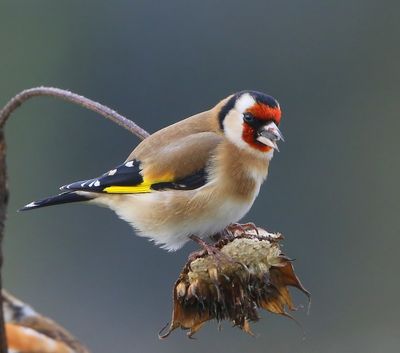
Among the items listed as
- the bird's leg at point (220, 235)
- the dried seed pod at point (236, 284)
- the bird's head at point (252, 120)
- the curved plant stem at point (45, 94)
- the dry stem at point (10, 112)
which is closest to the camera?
the dry stem at point (10, 112)

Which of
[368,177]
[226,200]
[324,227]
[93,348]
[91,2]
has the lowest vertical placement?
[226,200]

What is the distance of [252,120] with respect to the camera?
152 inches

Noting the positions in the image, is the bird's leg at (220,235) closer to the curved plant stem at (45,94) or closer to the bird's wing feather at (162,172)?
the bird's wing feather at (162,172)

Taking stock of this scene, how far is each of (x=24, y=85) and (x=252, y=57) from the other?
2.18 metres

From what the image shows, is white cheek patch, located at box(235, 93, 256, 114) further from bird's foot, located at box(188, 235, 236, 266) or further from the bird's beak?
bird's foot, located at box(188, 235, 236, 266)

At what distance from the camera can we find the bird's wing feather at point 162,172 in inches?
152

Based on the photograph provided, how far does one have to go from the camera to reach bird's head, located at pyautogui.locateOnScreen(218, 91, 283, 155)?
379cm

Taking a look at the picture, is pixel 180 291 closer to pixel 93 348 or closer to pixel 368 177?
pixel 93 348

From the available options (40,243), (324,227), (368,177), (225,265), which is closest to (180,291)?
(225,265)

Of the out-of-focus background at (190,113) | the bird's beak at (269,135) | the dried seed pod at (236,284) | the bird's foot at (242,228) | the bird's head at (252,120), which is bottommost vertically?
the dried seed pod at (236,284)

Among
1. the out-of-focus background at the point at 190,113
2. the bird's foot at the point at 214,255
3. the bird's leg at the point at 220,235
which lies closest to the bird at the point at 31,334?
the bird's leg at the point at 220,235

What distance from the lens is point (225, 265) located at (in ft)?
11.1

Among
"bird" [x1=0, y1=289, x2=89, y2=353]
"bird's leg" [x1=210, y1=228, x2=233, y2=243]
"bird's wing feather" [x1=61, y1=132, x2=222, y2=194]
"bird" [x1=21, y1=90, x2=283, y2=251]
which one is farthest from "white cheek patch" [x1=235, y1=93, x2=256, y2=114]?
"bird" [x1=0, y1=289, x2=89, y2=353]

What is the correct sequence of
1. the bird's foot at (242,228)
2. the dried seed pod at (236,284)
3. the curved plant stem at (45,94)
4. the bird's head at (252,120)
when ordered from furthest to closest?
the bird's head at (252,120), the bird's foot at (242,228), the dried seed pod at (236,284), the curved plant stem at (45,94)
